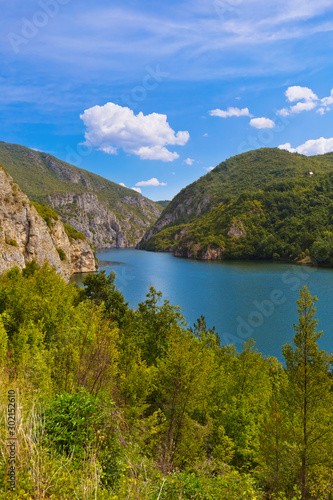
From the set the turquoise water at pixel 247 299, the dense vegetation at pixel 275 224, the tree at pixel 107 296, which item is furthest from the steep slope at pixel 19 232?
the dense vegetation at pixel 275 224

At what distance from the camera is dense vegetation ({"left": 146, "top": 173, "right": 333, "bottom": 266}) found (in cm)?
12062

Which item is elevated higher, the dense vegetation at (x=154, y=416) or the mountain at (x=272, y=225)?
the mountain at (x=272, y=225)

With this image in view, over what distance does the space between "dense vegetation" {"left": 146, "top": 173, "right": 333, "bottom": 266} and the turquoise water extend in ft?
125

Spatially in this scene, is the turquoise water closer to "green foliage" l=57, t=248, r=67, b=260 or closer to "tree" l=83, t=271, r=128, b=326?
"tree" l=83, t=271, r=128, b=326

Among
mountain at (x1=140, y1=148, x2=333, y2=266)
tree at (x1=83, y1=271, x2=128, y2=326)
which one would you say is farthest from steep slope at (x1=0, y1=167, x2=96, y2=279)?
mountain at (x1=140, y1=148, x2=333, y2=266)

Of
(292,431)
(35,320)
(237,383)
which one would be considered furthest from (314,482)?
(35,320)

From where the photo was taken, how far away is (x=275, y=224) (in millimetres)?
142625

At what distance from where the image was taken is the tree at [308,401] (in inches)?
443

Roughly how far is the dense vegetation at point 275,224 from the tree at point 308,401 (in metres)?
100

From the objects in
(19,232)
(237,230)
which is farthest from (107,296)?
(237,230)

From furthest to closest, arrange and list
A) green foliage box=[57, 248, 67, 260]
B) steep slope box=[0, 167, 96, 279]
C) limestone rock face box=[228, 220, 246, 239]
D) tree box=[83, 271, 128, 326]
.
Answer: limestone rock face box=[228, 220, 246, 239] < green foliage box=[57, 248, 67, 260] < steep slope box=[0, 167, 96, 279] < tree box=[83, 271, 128, 326]

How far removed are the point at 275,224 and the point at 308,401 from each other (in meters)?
141

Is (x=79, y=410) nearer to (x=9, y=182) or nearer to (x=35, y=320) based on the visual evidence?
(x=35, y=320)

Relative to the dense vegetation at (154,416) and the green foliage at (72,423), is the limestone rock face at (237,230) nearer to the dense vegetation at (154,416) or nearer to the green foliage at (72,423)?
the dense vegetation at (154,416)
